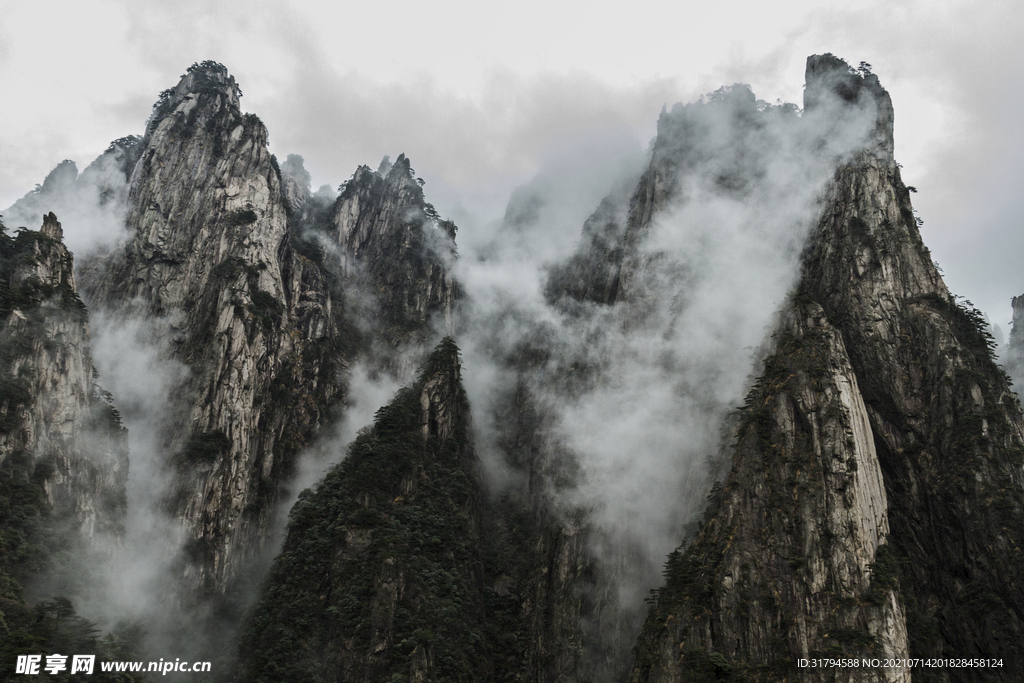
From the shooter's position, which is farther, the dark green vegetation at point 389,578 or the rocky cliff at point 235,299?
the rocky cliff at point 235,299

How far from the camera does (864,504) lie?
46406 millimetres

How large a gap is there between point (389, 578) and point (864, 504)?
41299 millimetres

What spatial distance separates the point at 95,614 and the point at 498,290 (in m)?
69.7

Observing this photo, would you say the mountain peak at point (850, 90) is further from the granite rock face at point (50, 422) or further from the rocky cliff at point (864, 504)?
the granite rock face at point (50, 422)

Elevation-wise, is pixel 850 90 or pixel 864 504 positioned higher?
pixel 850 90

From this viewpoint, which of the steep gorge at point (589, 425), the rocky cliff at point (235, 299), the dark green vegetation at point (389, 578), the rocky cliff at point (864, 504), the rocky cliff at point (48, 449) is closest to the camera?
the rocky cliff at point (48, 449)

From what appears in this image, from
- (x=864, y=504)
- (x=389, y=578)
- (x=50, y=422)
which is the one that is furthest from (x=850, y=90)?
(x=50, y=422)

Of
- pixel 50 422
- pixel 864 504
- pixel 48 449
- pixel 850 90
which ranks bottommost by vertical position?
pixel 864 504

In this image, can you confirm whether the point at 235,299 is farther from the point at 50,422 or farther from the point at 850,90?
the point at 850,90

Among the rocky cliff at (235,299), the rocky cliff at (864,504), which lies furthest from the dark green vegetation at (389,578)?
the rocky cliff at (864,504)

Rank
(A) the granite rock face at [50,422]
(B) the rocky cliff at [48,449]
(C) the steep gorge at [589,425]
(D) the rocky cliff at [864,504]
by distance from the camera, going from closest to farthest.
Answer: (B) the rocky cliff at [48,449] < (D) the rocky cliff at [864,504] < (A) the granite rock face at [50,422] < (C) the steep gorge at [589,425]

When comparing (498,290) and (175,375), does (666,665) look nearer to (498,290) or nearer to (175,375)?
(175,375)

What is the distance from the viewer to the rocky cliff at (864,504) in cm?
4284

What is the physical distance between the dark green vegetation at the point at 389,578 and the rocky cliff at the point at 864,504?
18.9 meters
